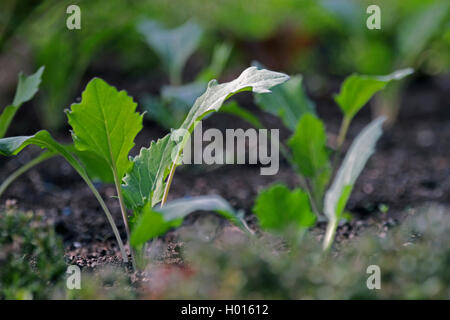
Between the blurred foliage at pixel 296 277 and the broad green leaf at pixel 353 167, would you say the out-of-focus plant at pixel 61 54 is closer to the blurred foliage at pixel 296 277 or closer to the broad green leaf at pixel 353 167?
the broad green leaf at pixel 353 167

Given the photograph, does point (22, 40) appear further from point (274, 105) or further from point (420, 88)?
point (420, 88)

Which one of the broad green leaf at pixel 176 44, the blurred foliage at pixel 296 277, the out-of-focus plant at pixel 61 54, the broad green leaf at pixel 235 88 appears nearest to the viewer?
the blurred foliage at pixel 296 277

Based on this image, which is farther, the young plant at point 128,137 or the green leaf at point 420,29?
the green leaf at point 420,29

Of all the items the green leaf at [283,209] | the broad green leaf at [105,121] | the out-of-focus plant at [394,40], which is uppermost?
the out-of-focus plant at [394,40]

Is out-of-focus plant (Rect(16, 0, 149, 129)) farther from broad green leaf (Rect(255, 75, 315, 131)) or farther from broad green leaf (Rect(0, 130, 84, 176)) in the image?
broad green leaf (Rect(0, 130, 84, 176))

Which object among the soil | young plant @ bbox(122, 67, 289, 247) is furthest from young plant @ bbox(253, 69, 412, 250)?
the soil

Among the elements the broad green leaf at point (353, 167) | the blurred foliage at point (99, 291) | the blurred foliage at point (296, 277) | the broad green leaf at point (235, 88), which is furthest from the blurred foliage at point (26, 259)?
the broad green leaf at point (353, 167)

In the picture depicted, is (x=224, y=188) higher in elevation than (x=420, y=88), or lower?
lower

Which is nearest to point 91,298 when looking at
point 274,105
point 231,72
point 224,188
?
point 274,105
